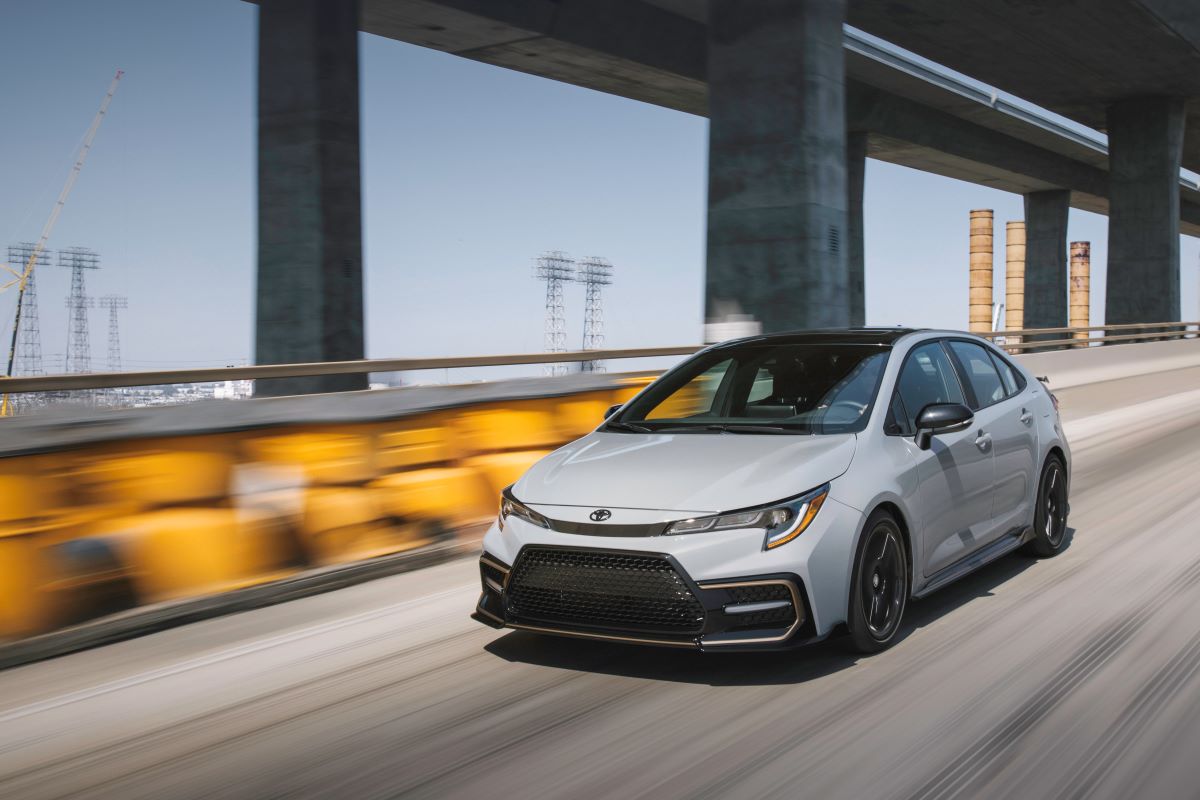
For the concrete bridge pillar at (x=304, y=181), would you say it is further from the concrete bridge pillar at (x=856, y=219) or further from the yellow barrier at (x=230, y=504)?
the concrete bridge pillar at (x=856, y=219)

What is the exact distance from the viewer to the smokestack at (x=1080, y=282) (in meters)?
98.2

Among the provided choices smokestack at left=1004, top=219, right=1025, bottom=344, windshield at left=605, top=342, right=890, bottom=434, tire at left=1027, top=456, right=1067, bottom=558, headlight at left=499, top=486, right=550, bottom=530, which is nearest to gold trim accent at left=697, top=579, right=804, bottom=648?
headlight at left=499, top=486, right=550, bottom=530

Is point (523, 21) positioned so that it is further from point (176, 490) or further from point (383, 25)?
point (176, 490)

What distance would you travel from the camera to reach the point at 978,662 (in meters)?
5.27

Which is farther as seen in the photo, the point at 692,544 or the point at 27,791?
the point at 692,544

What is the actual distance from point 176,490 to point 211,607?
2.22 feet

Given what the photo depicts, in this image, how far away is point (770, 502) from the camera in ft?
16.1

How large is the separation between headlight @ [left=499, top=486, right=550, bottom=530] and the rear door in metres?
1.82

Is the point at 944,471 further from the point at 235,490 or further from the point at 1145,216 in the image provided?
the point at 1145,216

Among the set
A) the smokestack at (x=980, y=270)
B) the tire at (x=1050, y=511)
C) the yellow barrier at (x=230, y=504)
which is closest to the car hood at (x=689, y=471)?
the yellow barrier at (x=230, y=504)

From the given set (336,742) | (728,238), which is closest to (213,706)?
(336,742)

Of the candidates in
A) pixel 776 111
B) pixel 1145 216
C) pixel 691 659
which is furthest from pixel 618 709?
pixel 1145 216

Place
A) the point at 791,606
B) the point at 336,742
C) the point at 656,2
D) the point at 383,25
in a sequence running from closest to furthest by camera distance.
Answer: the point at 336,742, the point at 791,606, the point at 383,25, the point at 656,2

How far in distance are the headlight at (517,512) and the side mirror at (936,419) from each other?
1.94 meters
